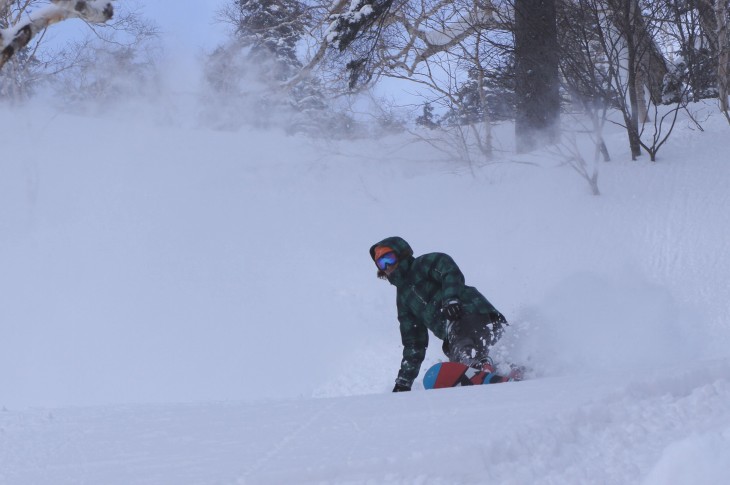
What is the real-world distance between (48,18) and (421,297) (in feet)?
9.40

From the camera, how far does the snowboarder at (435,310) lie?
193 inches

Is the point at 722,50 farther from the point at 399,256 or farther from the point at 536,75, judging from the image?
the point at 399,256

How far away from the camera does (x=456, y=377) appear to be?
4.48 m

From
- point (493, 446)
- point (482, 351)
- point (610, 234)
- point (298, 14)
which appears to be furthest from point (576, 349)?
point (298, 14)

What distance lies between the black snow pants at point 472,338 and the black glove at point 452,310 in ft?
0.70

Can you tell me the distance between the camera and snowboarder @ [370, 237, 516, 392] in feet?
16.1

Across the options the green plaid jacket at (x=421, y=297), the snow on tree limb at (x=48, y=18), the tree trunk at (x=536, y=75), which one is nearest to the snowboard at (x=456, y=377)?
the green plaid jacket at (x=421, y=297)

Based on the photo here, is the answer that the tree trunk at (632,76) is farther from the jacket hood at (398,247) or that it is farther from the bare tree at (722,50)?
the jacket hood at (398,247)

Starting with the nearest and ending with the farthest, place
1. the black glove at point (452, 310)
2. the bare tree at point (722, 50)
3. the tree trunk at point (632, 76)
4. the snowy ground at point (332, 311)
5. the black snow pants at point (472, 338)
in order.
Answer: the snowy ground at point (332, 311), the black glove at point (452, 310), the black snow pants at point (472, 338), the tree trunk at point (632, 76), the bare tree at point (722, 50)

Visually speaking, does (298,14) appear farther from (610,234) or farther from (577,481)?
(577,481)

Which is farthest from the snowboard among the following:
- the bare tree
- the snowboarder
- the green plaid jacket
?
the bare tree

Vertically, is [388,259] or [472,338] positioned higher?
[388,259]

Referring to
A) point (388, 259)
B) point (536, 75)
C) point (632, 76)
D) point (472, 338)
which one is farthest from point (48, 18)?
point (536, 75)

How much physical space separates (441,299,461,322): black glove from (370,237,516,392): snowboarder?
1.7 inches
